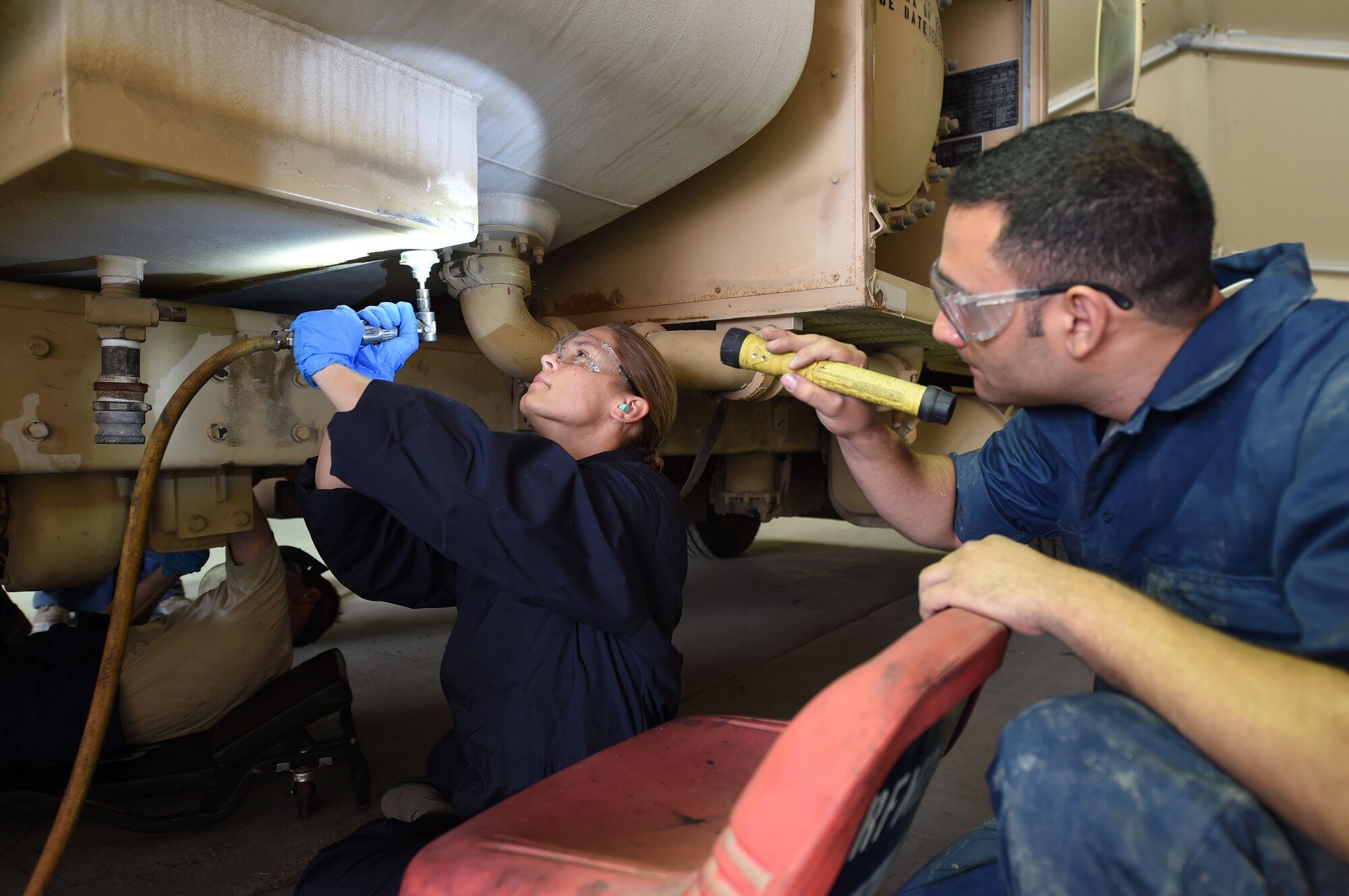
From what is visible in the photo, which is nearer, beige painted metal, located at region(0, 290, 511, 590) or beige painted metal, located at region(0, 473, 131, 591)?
beige painted metal, located at region(0, 290, 511, 590)

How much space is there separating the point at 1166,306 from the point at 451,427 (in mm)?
916

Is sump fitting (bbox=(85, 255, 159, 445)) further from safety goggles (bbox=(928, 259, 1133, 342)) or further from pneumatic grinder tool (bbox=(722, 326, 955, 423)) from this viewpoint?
safety goggles (bbox=(928, 259, 1133, 342))

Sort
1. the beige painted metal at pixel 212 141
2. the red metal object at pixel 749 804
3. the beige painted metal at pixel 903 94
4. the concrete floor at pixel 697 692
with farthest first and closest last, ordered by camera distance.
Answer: the beige painted metal at pixel 903 94, the concrete floor at pixel 697 692, the beige painted metal at pixel 212 141, the red metal object at pixel 749 804

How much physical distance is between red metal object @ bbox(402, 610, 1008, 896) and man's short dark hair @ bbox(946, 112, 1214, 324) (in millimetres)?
445

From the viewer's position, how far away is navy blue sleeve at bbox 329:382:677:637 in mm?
1128

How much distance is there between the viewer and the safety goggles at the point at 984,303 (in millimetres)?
1011

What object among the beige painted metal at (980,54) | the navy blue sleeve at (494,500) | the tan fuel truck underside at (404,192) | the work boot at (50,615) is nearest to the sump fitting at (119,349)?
the tan fuel truck underside at (404,192)

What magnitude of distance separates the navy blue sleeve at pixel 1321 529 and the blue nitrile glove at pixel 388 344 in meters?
1.36

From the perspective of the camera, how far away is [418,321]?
1.69 m

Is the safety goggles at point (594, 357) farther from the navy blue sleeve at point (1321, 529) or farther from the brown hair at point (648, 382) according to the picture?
the navy blue sleeve at point (1321, 529)

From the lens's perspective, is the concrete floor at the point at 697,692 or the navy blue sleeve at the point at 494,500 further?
the concrete floor at the point at 697,692

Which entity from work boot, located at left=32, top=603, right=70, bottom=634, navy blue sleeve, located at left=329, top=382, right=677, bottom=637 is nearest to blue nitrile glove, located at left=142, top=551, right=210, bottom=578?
work boot, located at left=32, top=603, right=70, bottom=634

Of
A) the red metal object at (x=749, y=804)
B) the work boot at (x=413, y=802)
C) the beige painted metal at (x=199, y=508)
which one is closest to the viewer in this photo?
the red metal object at (x=749, y=804)

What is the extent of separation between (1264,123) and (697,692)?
5.65 m
